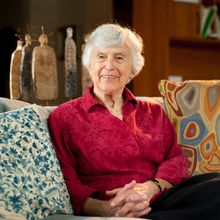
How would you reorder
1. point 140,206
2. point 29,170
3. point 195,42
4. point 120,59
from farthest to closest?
point 195,42, point 120,59, point 140,206, point 29,170

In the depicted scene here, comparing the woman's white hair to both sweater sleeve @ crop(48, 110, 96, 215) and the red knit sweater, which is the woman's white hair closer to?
the red knit sweater

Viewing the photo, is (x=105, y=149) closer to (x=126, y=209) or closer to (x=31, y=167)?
(x=126, y=209)

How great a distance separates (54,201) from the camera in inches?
65.5

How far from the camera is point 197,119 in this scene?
2.30 metres

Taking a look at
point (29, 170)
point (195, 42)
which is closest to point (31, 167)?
point (29, 170)

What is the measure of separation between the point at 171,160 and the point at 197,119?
11.2 inches

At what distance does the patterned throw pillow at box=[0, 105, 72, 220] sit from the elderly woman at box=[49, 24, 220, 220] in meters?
0.14

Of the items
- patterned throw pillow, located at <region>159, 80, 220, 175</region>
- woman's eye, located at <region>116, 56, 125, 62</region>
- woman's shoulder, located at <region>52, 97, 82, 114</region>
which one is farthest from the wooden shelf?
woman's shoulder, located at <region>52, 97, 82, 114</region>

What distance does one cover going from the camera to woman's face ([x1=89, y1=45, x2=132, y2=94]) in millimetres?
2094

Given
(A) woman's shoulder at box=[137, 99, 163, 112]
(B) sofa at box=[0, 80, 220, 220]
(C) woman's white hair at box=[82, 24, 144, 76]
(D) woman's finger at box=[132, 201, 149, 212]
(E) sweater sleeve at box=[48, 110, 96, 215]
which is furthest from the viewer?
(A) woman's shoulder at box=[137, 99, 163, 112]

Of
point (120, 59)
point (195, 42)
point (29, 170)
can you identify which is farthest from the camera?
point (195, 42)

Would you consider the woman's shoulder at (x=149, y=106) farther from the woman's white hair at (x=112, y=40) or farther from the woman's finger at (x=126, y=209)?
the woman's finger at (x=126, y=209)

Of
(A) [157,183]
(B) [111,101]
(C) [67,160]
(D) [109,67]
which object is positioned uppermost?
(D) [109,67]

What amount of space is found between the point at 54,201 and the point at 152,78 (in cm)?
256
